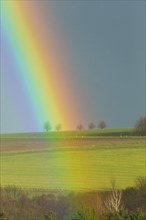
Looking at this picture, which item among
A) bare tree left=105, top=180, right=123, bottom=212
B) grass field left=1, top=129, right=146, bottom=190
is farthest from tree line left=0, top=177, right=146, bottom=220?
grass field left=1, top=129, right=146, bottom=190

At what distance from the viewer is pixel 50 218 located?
19875mm

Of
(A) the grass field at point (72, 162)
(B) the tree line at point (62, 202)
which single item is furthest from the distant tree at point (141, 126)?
(B) the tree line at point (62, 202)

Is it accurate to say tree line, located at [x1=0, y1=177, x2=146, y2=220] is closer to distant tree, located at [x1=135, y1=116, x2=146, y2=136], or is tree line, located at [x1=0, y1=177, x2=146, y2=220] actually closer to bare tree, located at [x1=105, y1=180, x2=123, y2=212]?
bare tree, located at [x1=105, y1=180, x2=123, y2=212]

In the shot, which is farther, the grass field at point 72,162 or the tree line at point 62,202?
the grass field at point 72,162

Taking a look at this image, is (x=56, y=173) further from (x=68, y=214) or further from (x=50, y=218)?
(x=50, y=218)

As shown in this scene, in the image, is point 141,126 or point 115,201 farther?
point 141,126

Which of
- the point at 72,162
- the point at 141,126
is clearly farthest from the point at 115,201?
the point at 141,126

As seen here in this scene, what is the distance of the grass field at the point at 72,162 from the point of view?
129 feet

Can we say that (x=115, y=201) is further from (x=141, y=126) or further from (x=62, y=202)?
(x=141, y=126)

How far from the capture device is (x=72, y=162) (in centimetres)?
4816

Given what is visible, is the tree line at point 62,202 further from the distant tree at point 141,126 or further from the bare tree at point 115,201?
the distant tree at point 141,126

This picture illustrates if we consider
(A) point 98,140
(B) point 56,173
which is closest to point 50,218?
(B) point 56,173

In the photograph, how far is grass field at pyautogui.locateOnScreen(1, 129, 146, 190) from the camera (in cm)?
3925

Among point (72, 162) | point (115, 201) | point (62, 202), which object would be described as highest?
point (72, 162)
